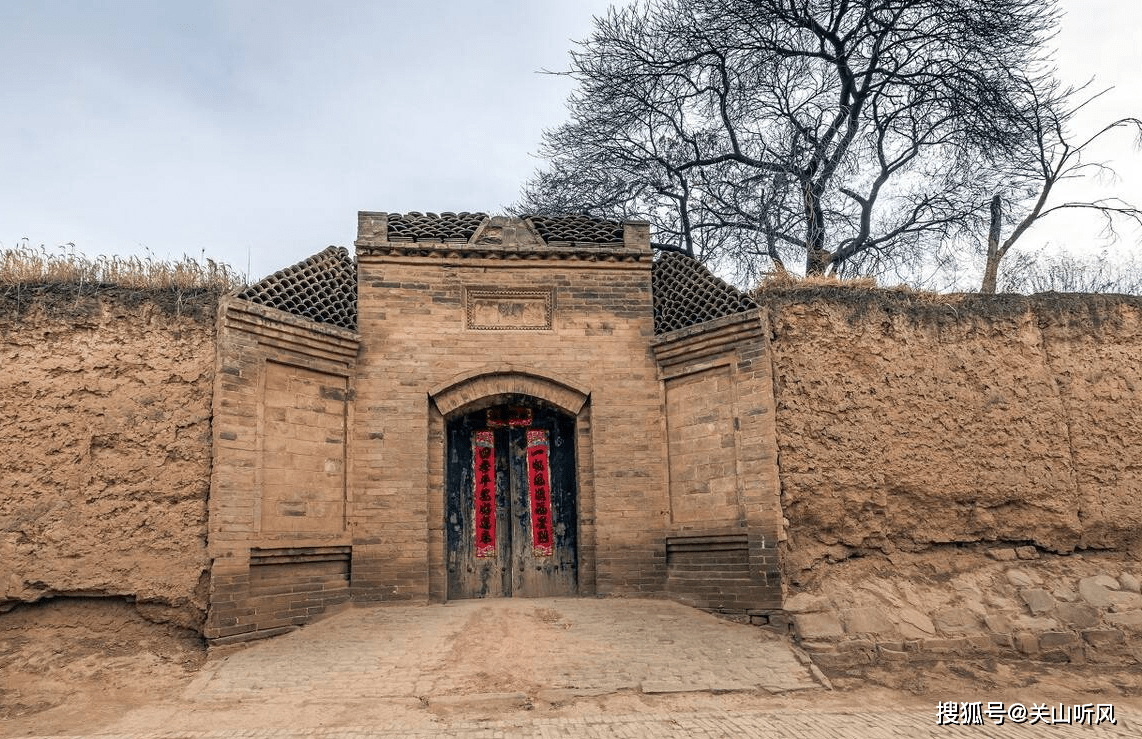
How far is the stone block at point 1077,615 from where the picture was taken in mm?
9023

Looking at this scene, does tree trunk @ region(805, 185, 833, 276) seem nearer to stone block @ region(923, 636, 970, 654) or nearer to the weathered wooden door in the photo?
the weathered wooden door

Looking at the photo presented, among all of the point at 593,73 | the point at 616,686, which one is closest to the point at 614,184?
the point at 593,73

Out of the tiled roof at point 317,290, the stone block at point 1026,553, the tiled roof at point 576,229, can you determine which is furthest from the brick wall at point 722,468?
the tiled roof at point 317,290

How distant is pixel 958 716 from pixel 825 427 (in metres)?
3.22

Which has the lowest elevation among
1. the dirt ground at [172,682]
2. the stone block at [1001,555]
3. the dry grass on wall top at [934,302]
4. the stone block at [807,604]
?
the dirt ground at [172,682]

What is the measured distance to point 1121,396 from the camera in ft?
33.3

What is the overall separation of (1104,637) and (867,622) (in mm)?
2443

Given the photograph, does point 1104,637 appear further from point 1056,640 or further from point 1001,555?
point 1001,555

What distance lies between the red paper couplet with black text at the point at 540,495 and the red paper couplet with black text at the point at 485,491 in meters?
0.45

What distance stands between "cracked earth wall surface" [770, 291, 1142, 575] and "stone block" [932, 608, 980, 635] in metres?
0.78

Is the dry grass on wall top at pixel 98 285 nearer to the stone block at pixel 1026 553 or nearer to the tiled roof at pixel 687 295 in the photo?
the tiled roof at pixel 687 295

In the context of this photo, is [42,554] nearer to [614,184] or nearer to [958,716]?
[958,716]

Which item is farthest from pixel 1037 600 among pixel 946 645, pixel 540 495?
pixel 540 495

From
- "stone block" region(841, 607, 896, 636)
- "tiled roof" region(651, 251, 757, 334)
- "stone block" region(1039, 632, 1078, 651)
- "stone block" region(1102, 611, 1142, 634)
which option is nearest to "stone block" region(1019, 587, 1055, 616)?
"stone block" region(1039, 632, 1078, 651)
